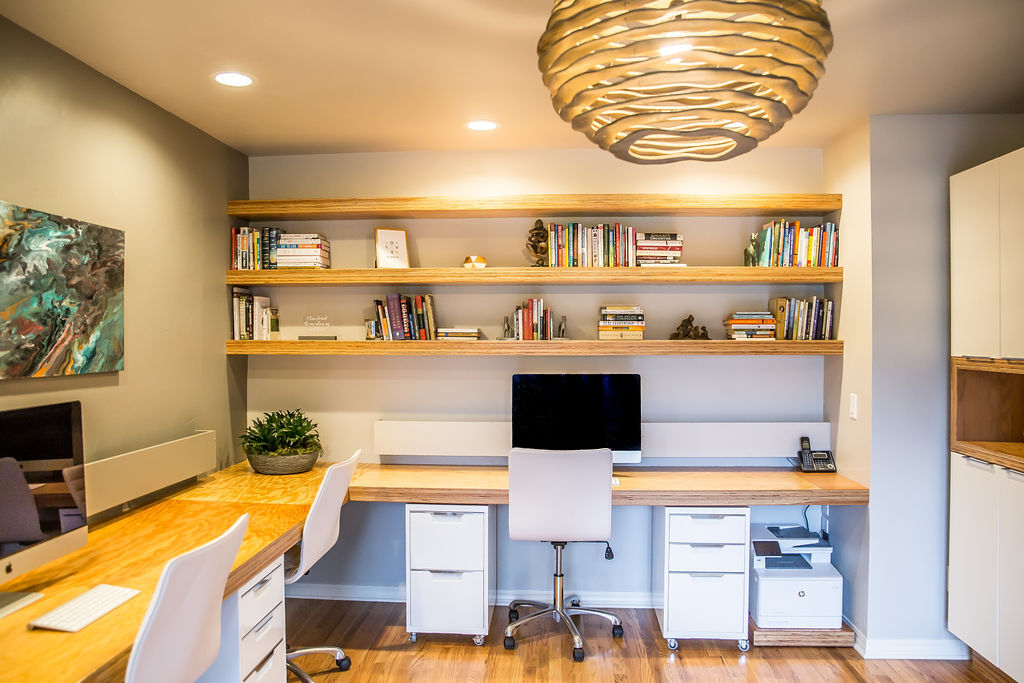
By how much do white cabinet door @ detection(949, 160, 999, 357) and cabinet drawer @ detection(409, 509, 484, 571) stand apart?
2264mm

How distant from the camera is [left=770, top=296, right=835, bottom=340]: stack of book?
10.6ft

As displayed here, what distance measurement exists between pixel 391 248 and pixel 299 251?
1.58 ft

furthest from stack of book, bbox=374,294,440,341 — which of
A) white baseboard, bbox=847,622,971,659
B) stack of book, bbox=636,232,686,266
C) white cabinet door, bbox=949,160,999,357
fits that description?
white baseboard, bbox=847,622,971,659

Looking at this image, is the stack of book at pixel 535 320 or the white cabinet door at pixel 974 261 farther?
the stack of book at pixel 535 320

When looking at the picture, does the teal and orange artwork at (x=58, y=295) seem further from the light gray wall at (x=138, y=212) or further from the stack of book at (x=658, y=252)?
the stack of book at (x=658, y=252)

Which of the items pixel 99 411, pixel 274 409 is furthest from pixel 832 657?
pixel 99 411

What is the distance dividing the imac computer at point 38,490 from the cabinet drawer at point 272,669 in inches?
28.3

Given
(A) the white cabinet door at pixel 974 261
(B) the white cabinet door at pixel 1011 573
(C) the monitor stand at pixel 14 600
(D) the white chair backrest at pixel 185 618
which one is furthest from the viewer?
(A) the white cabinet door at pixel 974 261

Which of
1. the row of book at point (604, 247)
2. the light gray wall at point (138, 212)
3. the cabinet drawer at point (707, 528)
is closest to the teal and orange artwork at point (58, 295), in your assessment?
the light gray wall at point (138, 212)

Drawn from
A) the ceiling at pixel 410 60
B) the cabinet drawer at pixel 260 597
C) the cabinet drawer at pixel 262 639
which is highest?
the ceiling at pixel 410 60

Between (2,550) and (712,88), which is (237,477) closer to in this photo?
(2,550)

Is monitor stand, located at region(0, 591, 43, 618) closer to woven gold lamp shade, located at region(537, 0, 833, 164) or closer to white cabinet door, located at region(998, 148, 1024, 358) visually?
woven gold lamp shade, located at region(537, 0, 833, 164)

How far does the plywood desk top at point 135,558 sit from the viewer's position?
1.44 metres

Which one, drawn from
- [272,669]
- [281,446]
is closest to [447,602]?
[272,669]
